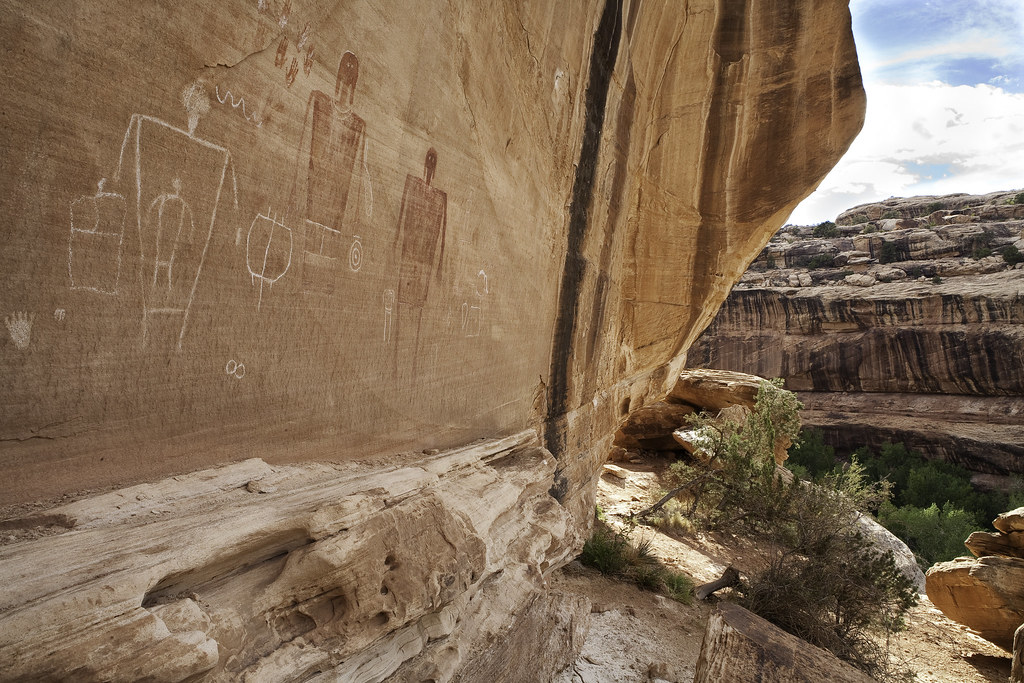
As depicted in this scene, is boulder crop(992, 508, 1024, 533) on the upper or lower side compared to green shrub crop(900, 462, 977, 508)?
upper

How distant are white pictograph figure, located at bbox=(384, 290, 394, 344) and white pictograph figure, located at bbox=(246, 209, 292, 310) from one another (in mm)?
577

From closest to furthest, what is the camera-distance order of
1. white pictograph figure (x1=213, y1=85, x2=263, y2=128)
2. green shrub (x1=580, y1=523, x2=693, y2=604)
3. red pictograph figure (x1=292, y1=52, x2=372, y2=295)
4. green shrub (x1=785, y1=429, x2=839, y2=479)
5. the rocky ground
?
white pictograph figure (x1=213, y1=85, x2=263, y2=128) < red pictograph figure (x1=292, y1=52, x2=372, y2=295) < the rocky ground < green shrub (x1=580, y1=523, x2=693, y2=604) < green shrub (x1=785, y1=429, x2=839, y2=479)

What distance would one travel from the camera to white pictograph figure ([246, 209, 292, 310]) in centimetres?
181

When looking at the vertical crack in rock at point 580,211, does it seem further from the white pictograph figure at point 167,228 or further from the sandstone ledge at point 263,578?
the white pictograph figure at point 167,228

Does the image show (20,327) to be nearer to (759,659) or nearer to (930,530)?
(759,659)

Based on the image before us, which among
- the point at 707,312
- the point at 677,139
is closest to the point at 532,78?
the point at 677,139

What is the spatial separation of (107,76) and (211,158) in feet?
1.01

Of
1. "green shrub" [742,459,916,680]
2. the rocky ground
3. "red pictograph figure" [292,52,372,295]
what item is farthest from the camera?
"green shrub" [742,459,916,680]

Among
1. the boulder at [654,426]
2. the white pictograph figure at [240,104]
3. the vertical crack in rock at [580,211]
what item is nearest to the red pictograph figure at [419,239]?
the white pictograph figure at [240,104]

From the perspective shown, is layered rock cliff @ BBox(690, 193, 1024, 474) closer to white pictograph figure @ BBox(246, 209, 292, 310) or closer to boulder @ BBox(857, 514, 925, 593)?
boulder @ BBox(857, 514, 925, 593)

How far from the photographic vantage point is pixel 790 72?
6.35 metres

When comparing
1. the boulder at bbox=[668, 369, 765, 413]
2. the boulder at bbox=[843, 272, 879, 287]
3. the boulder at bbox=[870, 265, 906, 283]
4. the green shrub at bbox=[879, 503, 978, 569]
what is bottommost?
the green shrub at bbox=[879, 503, 978, 569]

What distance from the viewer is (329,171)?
205cm

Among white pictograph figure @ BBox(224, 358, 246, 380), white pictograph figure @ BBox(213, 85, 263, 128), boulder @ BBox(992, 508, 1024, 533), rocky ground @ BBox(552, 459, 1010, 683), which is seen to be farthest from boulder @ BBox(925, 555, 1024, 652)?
white pictograph figure @ BBox(213, 85, 263, 128)
